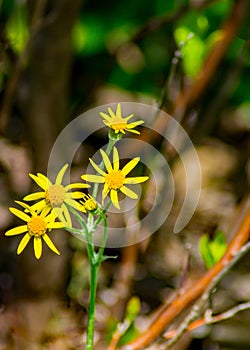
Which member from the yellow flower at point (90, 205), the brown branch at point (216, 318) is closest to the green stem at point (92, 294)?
the yellow flower at point (90, 205)

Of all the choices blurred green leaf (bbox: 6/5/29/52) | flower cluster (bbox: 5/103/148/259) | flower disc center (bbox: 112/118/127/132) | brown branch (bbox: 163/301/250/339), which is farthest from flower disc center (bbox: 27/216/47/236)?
blurred green leaf (bbox: 6/5/29/52)

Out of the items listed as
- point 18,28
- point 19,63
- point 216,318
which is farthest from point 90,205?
point 18,28

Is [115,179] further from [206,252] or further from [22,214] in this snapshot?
[206,252]

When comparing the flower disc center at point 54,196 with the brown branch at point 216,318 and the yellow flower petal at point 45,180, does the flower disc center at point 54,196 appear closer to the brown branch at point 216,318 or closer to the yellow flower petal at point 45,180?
the yellow flower petal at point 45,180

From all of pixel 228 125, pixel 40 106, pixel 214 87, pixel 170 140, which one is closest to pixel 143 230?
pixel 170 140

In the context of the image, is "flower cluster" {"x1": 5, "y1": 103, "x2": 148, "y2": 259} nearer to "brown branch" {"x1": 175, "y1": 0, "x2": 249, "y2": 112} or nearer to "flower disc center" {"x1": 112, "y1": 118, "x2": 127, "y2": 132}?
"flower disc center" {"x1": 112, "y1": 118, "x2": 127, "y2": 132}

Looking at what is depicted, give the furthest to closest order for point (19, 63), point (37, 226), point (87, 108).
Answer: point (87, 108)
point (19, 63)
point (37, 226)

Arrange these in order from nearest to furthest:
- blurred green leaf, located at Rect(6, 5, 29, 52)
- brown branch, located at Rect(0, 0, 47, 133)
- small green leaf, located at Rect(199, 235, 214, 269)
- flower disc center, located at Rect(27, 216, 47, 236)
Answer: flower disc center, located at Rect(27, 216, 47, 236)
small green leaf, located at Rect(199, 235, 214, 269)
brown branch, located at Rect(0, 0, 47, 133)
blurred green leaf, located at Rect(6, 5, 29, 52)
